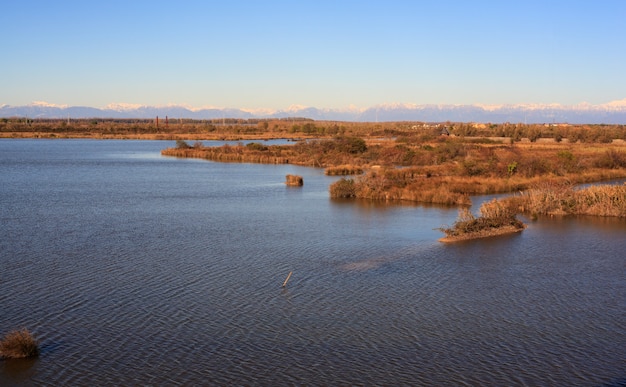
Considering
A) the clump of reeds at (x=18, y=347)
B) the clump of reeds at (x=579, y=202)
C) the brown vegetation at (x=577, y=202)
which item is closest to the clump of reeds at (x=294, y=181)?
the brown vegetation at (x=577, y=202)

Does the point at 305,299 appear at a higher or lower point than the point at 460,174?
lower

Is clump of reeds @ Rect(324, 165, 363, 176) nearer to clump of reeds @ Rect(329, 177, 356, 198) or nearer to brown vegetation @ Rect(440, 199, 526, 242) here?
clump of reeds @ Rect(329, 177, 356, 198)

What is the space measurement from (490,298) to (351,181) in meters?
20.9

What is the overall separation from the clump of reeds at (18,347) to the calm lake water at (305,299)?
0.59ft

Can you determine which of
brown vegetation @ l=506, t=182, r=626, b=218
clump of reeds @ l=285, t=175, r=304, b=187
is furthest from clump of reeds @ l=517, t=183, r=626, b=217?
clump of reeds @ l=285, t=175, r=304, b=187

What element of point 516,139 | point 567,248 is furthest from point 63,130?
point 567,248

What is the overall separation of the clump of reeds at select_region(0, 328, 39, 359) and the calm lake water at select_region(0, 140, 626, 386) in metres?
0.18

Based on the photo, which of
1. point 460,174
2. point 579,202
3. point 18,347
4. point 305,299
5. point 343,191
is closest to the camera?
point 18,347

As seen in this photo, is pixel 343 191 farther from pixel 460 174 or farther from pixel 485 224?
pixel 485 224

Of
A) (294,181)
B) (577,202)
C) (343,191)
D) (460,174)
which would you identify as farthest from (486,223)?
(460,174)

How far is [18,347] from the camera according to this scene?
12688 millimetres

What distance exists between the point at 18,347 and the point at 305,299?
691cm

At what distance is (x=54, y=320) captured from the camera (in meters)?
14.9

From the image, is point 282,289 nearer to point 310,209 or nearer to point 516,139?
point 310,209
